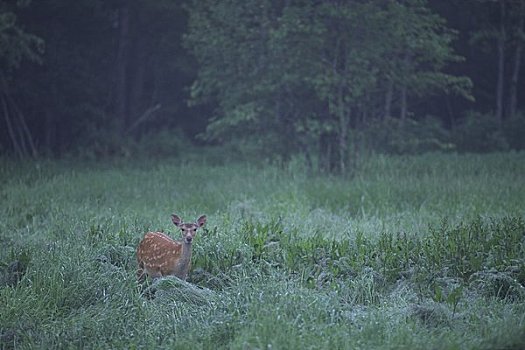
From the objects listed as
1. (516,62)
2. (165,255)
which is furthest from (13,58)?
(516,62)

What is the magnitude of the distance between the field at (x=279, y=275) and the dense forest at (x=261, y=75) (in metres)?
6.10

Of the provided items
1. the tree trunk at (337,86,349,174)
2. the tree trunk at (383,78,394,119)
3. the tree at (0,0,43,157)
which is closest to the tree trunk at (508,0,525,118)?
the tree trunk at (383,78,394,119)

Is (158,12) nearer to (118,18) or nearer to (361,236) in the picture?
(118,18)

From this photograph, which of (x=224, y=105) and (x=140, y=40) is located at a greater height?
(x=140, y=40)

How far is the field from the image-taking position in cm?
685

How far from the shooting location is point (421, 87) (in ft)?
69.1

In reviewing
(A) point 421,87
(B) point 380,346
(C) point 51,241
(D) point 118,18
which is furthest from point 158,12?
(B) point 380,346

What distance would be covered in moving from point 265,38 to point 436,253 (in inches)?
529

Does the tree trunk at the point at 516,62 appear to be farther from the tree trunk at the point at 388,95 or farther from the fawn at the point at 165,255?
the fawn at the point at 165,255

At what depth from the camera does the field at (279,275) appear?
6.85 metres

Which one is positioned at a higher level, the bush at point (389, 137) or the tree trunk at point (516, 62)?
the tree trunk at point (516, 62)

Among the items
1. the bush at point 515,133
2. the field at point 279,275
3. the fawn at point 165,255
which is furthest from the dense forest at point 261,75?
the fawn at point 165,255

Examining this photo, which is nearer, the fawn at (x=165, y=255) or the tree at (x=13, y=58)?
the fawn at (x=165, y=255)

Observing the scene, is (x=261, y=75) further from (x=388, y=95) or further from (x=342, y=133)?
(x=388, y=95)
